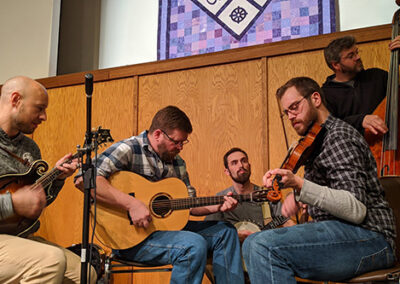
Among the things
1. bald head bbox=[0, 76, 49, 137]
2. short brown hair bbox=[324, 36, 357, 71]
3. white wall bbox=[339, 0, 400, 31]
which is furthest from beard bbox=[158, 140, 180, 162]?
white wall bbox=[339, 0, 400, 31]

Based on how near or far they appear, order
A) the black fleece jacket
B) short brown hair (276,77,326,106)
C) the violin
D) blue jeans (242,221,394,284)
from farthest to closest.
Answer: the black fleece jacket < short brown hair (276,77,326,106) < the violin < blue jeans (242,221,394,284)

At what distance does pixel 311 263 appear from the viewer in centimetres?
186

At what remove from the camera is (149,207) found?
2.61 meters

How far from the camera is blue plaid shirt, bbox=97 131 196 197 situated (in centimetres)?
262

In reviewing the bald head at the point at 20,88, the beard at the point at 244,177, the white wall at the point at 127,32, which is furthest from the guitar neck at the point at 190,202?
the white wall at the point at 127,32

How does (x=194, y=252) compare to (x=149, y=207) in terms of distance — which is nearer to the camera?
(x=194, y=252)

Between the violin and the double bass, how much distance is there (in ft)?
1.69

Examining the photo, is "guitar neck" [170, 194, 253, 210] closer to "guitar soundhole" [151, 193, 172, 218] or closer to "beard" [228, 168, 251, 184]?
"guitar soundhole" [151, 193, 172, 218]

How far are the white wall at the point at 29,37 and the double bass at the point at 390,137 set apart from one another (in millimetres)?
3929

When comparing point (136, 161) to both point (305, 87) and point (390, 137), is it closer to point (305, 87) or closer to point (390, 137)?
point (305, 87)

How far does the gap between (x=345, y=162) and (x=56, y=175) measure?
1.59 m

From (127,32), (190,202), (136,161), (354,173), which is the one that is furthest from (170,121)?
(127,32)

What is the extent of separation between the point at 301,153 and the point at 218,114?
6.92 feet

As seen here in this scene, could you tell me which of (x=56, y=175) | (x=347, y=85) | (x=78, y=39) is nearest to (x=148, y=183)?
(x=56, y=175)
